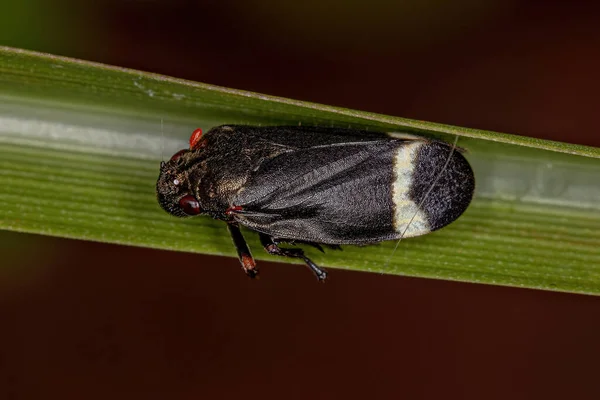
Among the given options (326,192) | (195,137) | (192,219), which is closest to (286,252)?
(326,192)

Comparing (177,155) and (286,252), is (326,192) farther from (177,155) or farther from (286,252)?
(177,155)

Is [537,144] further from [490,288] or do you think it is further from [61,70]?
[61,70]

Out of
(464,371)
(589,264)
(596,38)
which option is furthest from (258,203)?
(596,38)

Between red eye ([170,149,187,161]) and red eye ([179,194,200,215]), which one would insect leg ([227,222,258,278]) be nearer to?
red eye ([179,194,200,215])

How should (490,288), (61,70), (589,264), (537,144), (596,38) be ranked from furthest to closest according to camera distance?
(596,38) → (490,288) → (589,264) → (61,70) → (537,144)

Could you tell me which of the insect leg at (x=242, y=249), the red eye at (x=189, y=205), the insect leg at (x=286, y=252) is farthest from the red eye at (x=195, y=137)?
the insect leg at (x=286, y=252)

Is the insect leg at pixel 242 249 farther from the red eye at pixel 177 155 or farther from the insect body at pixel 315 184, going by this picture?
the red eye at pixel 177 155

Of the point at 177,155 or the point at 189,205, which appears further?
the point at 177,155
